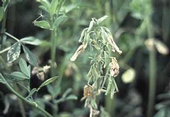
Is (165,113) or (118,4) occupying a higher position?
(118,4)

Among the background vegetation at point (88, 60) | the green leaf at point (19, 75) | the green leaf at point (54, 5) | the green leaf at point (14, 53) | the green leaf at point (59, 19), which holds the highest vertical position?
the green leaf at point (54, 5)

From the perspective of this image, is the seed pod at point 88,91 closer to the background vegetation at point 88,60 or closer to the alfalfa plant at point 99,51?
the alfalfa plant at point 99,51

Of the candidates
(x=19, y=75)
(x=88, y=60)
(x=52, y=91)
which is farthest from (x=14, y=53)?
(x=88, y=60)

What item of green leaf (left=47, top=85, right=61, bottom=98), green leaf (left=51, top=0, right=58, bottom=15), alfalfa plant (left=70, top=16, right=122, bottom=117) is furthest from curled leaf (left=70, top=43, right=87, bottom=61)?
green leaf (left=47, top=85, right=61, bottom=98)

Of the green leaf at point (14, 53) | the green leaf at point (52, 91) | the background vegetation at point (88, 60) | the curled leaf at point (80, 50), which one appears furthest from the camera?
the background vegetation at point (88, 60)

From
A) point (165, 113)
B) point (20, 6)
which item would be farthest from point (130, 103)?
point (20, 6)

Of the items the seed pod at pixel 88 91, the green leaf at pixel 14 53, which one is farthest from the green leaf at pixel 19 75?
the seed pod at pixel 88 91

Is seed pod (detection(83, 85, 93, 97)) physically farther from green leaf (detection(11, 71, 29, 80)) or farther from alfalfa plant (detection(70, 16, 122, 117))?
green leaf (detection(11, 71, 29, 80))

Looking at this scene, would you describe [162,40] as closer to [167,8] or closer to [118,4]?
[167,8]
